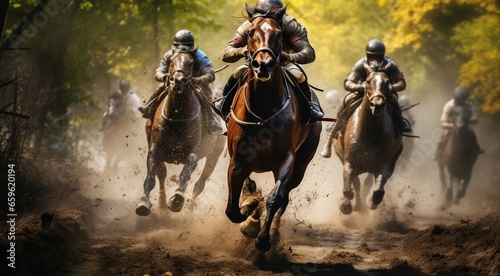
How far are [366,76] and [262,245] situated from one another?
6995 millimetres

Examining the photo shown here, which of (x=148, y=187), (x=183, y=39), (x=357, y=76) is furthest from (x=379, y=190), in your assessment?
(x=183, y=39)

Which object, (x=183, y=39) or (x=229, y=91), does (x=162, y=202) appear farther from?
(x=229, y=91)

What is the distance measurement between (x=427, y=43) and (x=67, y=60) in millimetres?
19274

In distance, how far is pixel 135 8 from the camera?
24750 mm

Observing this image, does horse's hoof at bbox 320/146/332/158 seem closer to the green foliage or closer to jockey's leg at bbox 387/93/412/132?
jockey's leg at bbox 387/93/412/132

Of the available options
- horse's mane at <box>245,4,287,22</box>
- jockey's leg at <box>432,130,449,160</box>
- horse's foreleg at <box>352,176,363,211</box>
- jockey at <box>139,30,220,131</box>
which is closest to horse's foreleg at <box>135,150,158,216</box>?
jockey at <box>139,30,220,131</box>

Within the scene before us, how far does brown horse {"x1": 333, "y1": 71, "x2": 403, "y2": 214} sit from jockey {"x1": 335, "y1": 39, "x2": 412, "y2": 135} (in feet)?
0.82

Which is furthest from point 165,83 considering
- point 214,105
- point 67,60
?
point 67,60

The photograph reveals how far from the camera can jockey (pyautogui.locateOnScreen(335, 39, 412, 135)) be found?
15797mm

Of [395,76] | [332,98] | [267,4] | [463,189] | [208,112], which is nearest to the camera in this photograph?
[267,4]

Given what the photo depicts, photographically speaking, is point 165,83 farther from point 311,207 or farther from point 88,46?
point 88,46

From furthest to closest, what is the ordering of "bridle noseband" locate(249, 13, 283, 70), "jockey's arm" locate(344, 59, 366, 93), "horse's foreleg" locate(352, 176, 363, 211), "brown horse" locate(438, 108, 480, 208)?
"brown horse" locate(438, 108, 480, 208) < "horse's foreleg" locate(352, 176, 363, 211) < "jockey's arm" locate(344, 59, 366, 93) < "bridle noseband" locate(249, 13, 283, 70)

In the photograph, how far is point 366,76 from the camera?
628 inches

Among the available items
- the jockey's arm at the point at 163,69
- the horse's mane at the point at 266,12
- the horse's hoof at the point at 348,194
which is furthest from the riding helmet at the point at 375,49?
the horse's mane at the point at 266,12
